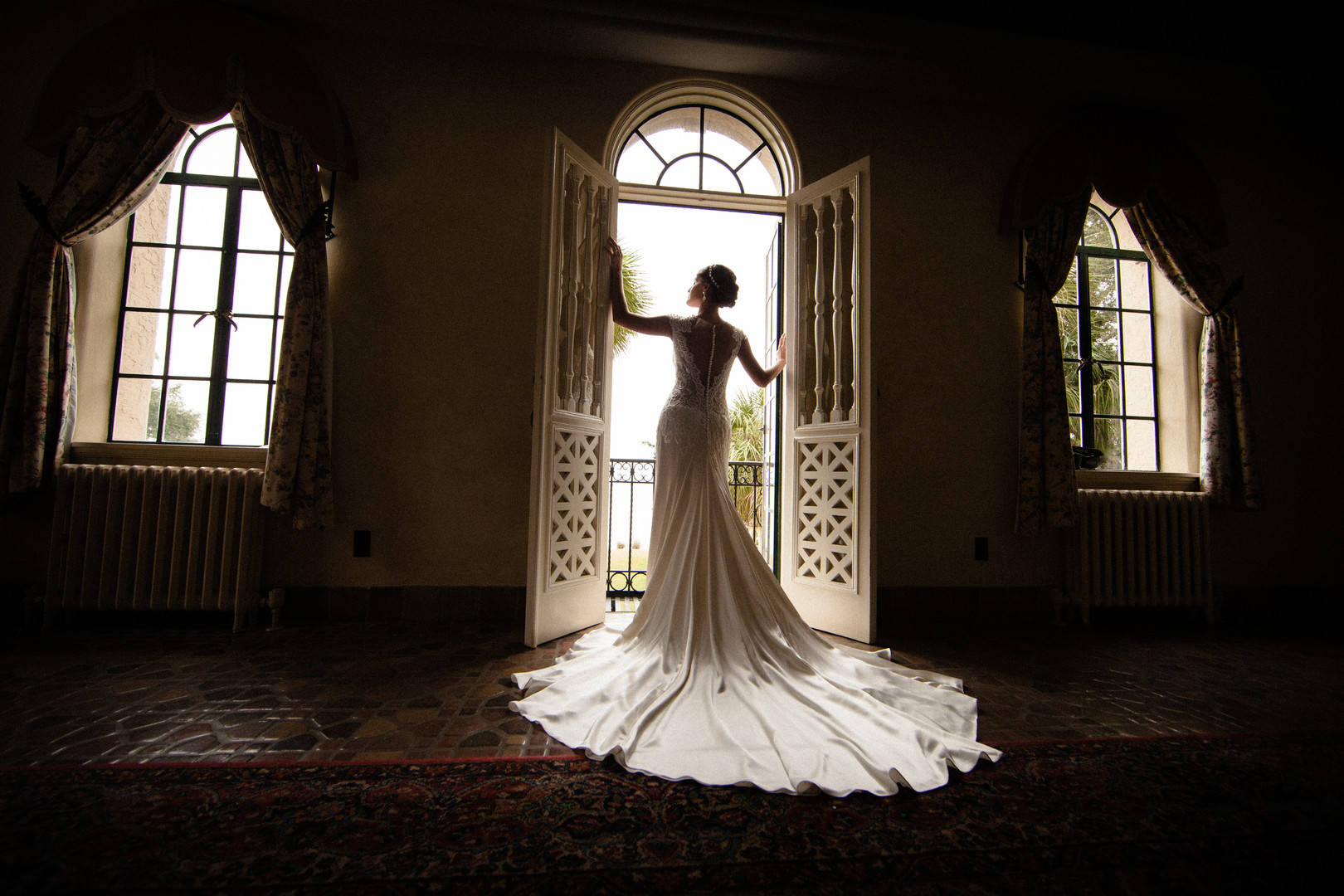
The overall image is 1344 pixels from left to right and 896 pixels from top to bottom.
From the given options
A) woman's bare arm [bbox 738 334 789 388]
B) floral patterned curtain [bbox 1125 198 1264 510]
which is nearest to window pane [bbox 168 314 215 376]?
woman's bare arm [bbox 738 334 789 388]

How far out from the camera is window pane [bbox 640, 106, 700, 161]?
11.7 feet

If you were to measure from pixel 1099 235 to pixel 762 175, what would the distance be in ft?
8.07

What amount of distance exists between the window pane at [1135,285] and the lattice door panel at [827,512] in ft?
8.84

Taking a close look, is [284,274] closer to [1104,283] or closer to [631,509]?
[631,509]

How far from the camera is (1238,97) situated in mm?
3553

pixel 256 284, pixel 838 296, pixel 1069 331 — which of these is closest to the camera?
pixel 838 296

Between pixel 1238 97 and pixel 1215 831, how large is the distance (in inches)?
179

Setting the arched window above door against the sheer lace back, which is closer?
the sheer lace back

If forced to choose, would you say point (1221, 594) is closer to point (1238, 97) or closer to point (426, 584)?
point (1238, 97)

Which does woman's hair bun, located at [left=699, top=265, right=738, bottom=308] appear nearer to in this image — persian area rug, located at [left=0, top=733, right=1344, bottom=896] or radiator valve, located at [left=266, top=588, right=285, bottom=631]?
persian area rug, located at [left=0, top=733, right=1344, bottom=896]

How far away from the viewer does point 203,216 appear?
10.6 feet

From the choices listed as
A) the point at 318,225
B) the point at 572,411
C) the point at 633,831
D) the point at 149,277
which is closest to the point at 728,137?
the point at 572,411

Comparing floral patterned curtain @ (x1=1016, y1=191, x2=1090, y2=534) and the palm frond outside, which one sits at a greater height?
the palm frond outside

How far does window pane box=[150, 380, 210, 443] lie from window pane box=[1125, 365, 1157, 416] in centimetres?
582
